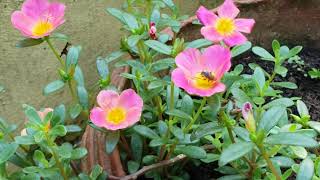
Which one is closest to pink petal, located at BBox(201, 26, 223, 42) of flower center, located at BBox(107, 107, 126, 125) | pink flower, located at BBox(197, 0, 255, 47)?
pink flower, located at BBox(197, 0, 255, 47)

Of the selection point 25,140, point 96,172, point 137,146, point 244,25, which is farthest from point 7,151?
point 244,25

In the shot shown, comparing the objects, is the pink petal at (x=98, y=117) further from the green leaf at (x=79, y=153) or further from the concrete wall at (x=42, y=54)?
the concrete wall at (x=42, y=54)

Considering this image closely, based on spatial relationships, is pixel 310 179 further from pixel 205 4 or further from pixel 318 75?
pixel 205 4

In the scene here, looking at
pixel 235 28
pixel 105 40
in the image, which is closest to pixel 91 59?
pixel 105 40

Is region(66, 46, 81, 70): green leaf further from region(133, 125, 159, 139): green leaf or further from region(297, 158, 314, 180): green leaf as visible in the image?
region(297, 158, 314, 180): green leaf

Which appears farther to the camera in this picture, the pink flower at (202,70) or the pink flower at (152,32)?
the pink flower at (152,32)

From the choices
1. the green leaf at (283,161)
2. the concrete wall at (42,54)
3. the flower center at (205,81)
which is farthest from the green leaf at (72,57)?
the concrete wall at (42,54)

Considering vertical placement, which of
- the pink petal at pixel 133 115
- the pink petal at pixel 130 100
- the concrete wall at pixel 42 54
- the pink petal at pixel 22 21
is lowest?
the concrete wall at pixel 42 54
